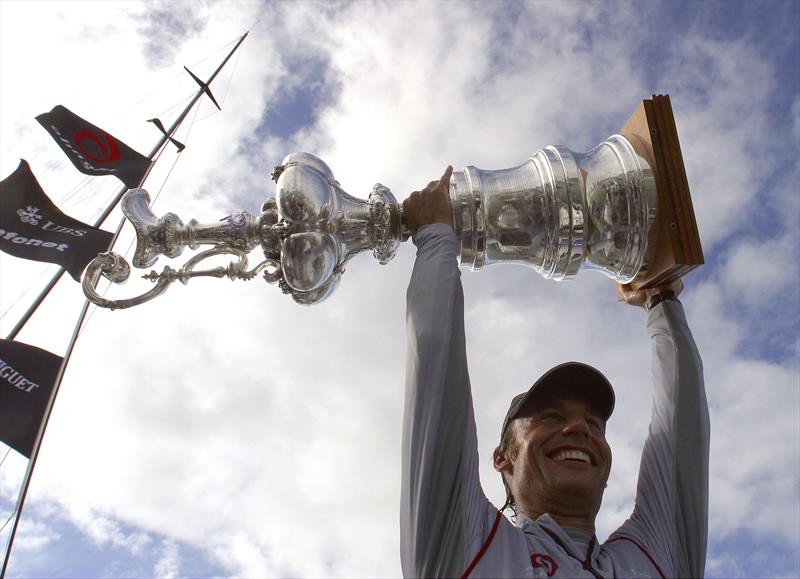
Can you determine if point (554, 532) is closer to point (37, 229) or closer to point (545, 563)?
point (545, 563)

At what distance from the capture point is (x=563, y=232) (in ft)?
8.29

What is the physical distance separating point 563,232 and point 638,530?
1.09 metres

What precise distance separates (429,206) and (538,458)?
3.32 ft

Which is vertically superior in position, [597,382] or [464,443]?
[597,382]

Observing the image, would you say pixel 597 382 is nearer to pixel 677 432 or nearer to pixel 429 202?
pixel 677 432

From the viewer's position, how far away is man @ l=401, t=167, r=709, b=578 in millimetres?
1998

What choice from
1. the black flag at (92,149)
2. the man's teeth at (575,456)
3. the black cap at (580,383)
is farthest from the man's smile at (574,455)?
the black flag at (92,149)

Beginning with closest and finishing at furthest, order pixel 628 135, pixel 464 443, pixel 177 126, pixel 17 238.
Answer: pixel 464 443 < pixel 628 135 < pixel 17 238 < pixel 177 126

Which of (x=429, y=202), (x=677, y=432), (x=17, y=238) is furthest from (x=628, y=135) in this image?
(x=17, y=238)

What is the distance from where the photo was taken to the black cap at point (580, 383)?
104 inches

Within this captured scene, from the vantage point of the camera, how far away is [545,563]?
78.9 inches

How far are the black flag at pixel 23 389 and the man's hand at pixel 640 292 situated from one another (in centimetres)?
515

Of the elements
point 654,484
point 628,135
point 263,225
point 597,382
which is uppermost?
point 628,135

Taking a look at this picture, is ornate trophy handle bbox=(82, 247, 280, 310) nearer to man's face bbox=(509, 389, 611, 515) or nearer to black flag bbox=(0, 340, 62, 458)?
man's face bbox=(509, 389, 611, 515)
